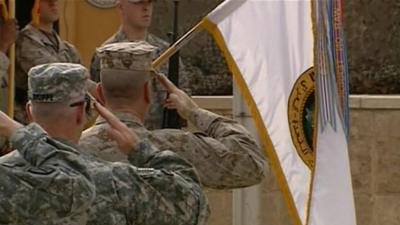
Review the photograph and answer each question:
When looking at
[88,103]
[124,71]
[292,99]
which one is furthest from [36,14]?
[88,103]

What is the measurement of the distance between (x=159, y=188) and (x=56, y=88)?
0.43 m

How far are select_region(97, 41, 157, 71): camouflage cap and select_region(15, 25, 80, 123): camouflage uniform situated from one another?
8.35 ft

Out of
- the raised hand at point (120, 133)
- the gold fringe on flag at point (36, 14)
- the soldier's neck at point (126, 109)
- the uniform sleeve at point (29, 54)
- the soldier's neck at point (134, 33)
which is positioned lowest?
the raised hand at point (120, 133)

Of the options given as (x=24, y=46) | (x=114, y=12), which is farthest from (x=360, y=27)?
(x=24, y=46)

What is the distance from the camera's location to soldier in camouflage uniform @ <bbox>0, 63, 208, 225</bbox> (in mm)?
3664

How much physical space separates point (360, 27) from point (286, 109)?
12.6 feet

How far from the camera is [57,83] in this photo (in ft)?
12.6

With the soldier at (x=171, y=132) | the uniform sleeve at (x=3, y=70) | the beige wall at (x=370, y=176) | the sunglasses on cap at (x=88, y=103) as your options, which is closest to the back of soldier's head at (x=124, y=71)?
the soldier at (x=171, y=132)

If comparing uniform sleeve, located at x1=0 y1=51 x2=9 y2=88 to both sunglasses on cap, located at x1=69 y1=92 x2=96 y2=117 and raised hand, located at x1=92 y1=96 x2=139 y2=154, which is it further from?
sunglasses on cap, located at x1=69 y1=92 x2=96 y2=117

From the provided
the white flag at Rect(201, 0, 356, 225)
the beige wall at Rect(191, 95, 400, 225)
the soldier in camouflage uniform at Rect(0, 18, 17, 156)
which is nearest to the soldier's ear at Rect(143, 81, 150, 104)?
the white flag at Rect(201, 0, 356, 225)

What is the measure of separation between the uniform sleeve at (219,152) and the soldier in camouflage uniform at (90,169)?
1.25 feet

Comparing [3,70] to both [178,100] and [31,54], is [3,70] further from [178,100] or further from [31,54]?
[178,100]

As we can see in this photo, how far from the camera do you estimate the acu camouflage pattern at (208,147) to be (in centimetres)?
441

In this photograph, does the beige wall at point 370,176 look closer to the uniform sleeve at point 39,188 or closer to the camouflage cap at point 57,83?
the camouflage cap at point 57,83
